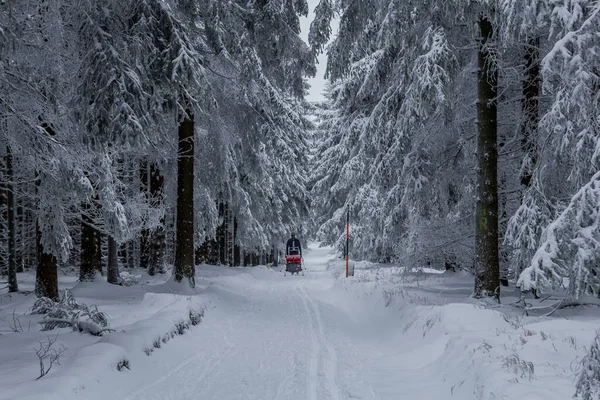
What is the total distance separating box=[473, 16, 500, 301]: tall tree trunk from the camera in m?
9.67

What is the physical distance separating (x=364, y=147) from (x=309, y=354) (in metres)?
9.72

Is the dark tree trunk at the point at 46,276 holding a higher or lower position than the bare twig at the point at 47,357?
higher

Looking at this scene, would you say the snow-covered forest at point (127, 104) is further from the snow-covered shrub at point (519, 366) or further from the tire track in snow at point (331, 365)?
the snow-covered shrub at point (519, 366)

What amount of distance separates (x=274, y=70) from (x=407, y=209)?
17.7ft

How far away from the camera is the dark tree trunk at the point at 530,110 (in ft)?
32.2

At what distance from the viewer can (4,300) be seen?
11.9m

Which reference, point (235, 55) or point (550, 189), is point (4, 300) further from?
point (550, 189)

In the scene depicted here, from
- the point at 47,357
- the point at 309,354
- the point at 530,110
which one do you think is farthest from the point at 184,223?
the point at 530,110

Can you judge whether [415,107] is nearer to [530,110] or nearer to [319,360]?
[530,110]

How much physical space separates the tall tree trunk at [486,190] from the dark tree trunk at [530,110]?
2.48ft

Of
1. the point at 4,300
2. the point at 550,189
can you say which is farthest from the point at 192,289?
the point at 550,189

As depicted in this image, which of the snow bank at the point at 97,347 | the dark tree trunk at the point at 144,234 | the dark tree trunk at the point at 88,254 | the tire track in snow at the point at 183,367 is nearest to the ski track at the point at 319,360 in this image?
the tire track in snow at the point at 183,367

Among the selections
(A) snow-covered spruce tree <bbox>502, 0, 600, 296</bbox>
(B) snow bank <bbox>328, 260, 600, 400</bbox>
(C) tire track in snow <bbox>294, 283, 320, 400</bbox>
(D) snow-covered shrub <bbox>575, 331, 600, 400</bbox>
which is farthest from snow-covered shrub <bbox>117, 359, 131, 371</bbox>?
(D) snow-covered shrub <bbox>575, 331, 600, 400</bbox>

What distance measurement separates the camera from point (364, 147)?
1612 centimetres
